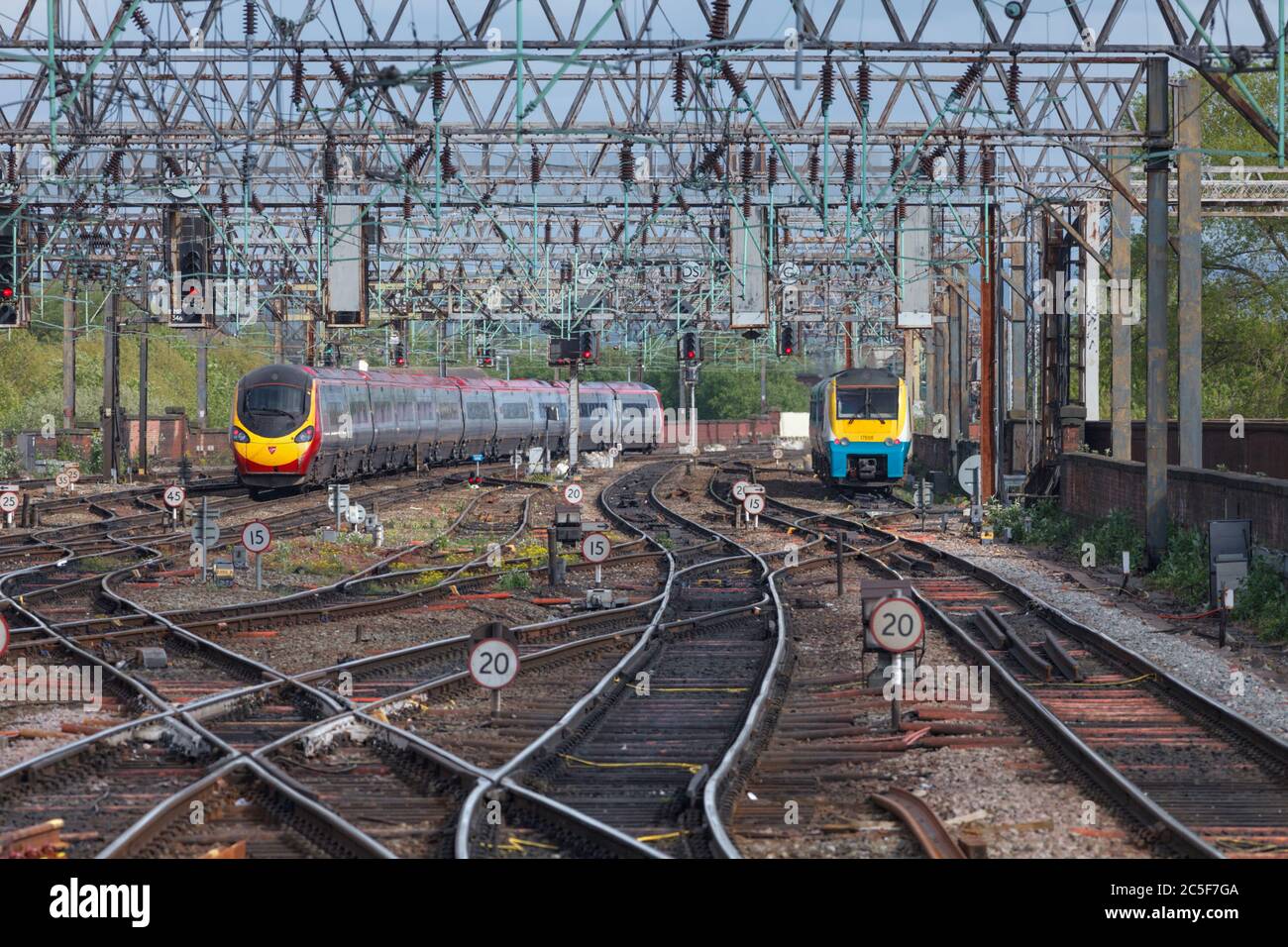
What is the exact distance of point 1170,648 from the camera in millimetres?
16188

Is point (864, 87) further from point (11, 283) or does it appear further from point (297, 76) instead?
point (11, 283)

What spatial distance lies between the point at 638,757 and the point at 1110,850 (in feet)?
11.2

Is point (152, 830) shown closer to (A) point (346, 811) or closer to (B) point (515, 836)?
(A) point (346, 811)

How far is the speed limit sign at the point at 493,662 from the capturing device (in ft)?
38.9

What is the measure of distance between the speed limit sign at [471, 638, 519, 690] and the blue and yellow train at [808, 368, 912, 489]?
2902 cm

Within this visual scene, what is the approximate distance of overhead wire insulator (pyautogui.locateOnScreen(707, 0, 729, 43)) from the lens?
20844mm

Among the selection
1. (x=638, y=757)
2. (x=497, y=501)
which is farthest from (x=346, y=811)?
(x=497, y=501)

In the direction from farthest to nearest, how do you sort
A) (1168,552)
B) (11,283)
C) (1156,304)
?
(11,283) → (1156,304) → (1168,552)

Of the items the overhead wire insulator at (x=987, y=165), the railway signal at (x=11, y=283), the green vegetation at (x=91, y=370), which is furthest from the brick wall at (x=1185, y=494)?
the green vegetation at (x=91, y=370)

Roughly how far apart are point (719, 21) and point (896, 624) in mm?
10820

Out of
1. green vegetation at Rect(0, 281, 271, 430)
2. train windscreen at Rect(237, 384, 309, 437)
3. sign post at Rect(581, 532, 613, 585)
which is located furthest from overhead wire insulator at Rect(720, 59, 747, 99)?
green vegetation at Rect(0, 281, 271, 430)

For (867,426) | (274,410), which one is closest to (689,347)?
(867,426)

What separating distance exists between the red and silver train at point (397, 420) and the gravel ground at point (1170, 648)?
18477mm

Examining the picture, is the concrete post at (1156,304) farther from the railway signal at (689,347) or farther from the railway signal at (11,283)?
the railway signal at (689,347)
